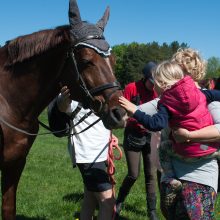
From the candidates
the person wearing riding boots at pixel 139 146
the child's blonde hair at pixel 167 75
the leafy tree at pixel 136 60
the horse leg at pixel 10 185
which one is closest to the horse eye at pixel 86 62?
the child's blonde hair at pixel 167 75

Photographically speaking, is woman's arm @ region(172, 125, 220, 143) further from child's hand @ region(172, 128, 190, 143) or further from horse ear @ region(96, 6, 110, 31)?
horse ear @ region(96, 6, 110, 31)

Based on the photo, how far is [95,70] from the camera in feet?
11.1

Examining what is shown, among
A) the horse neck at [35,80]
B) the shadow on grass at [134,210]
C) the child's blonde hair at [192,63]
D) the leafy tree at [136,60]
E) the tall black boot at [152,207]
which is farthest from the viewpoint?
the leafy tree at [136,60]

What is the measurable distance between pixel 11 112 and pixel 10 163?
0.47 metres

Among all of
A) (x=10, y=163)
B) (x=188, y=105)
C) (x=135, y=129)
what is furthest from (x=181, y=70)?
(x=135, y=129)

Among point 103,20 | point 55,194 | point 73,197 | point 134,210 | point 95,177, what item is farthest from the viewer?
point 55,194

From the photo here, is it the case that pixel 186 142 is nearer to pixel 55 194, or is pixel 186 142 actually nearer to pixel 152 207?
pixel 152 207

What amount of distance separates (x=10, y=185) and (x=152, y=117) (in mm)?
1637

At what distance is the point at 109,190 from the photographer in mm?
4391

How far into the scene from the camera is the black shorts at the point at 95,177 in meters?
4.34

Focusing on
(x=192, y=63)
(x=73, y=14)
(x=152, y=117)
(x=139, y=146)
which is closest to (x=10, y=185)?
(x=152, y=117)

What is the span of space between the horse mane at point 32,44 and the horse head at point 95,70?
0.59 feet

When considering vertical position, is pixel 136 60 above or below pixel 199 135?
above

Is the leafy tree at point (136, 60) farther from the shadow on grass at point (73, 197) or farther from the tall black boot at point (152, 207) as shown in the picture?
the tall black boot at point (152, 207)
